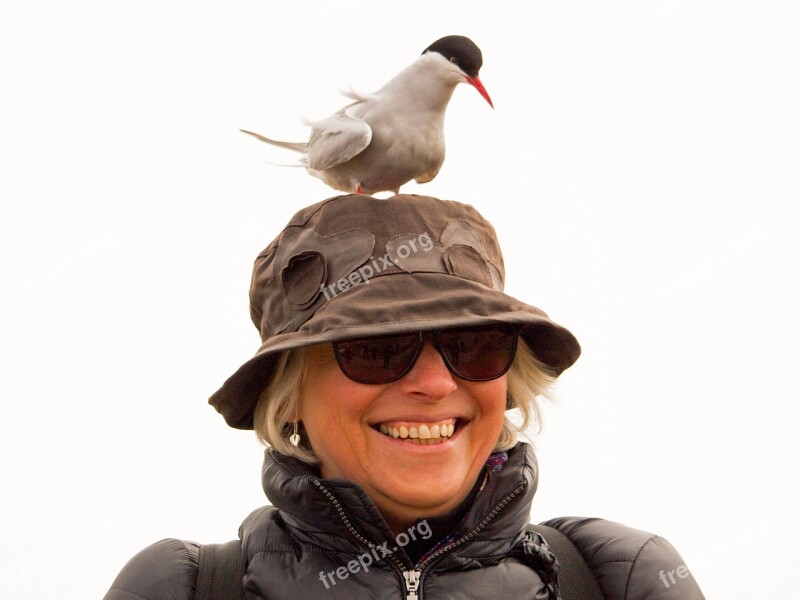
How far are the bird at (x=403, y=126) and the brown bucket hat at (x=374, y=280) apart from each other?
1.89 feet

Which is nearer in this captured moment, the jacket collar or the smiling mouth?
the jacket collar

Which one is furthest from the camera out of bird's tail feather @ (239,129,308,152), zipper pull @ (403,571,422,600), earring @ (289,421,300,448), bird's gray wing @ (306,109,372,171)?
bird's tail feather @ (239,129,308,152)

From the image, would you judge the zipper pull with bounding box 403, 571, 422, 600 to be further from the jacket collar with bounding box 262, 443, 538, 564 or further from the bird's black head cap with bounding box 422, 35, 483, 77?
the bird's black head cap with bounding box 422, 35, 483, 77

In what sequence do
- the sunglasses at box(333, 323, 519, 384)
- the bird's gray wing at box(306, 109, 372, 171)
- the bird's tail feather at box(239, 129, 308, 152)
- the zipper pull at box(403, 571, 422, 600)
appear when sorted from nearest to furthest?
the zipper pull at box(403, 571, 422, 600), the sunglasses at box(333, 323, 519, 384), the bird's gray wing at box(306, 109, 372, 171), the bird's tail feather at box(239, 129, 308, 152)

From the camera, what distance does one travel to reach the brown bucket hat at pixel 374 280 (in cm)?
200

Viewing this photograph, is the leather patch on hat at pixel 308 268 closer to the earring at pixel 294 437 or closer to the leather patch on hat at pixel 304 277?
the leather patch on hat at pixel 304 277

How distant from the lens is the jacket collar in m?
1.98

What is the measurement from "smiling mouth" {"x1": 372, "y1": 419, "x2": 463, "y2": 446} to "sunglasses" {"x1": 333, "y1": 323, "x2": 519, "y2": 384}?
0.43ft

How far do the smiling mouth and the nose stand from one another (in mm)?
79

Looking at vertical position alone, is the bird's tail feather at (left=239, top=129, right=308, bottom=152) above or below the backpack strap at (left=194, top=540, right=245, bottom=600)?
above

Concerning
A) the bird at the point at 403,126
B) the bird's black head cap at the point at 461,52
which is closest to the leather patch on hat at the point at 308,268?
the bird at the point at 403,126

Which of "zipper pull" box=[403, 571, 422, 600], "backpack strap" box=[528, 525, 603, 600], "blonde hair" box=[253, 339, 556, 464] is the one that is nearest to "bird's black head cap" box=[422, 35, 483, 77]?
"blonde hair" box=[253, 339, 556, 464]

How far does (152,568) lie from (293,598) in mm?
370

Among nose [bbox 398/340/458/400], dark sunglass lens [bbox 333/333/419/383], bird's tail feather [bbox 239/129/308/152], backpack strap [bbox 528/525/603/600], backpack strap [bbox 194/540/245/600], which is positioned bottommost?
backpack strap [bbox 528/525/603/600]
